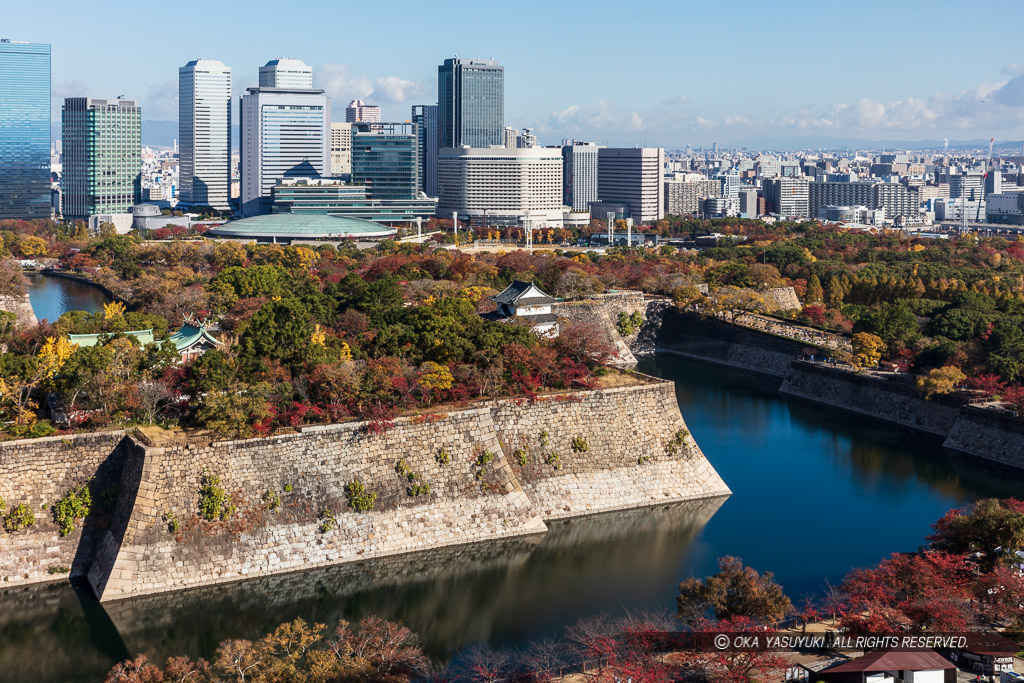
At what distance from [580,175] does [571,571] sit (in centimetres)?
11595

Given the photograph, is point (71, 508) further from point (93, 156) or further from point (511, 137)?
point (511, 137)

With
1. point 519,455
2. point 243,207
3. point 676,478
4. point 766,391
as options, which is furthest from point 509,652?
point 243,207

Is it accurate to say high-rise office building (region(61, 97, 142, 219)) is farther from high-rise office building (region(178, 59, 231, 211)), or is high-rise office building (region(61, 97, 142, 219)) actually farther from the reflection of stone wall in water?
the reflection of stone wall in water

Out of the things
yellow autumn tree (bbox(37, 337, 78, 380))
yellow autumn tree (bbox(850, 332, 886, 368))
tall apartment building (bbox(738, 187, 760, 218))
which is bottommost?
yellow autumn tree (bbox(850, 332, 886, 368))

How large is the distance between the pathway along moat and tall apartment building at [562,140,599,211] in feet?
345

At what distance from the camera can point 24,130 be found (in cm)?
10694

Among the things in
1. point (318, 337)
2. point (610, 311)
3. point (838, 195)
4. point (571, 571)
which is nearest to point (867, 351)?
point (610, 311)

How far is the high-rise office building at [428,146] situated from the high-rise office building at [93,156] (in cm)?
3521

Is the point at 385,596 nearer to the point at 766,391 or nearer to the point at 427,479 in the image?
the point at 427,479

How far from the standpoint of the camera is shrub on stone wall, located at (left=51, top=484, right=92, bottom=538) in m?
20.9

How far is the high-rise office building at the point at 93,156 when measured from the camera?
106m

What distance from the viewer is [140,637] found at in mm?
18797

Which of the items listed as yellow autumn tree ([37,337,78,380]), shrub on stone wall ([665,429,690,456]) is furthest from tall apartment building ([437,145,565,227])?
yellow autumn tree ([37,337,78,380])

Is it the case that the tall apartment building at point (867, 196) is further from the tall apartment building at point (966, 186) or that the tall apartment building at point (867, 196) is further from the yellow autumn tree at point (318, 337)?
the yellow autumn tree at point (318, 337)
